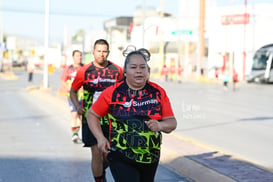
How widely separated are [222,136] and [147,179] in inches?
305

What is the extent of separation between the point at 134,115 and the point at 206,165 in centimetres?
341

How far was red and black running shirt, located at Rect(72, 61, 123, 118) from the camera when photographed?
687 cm

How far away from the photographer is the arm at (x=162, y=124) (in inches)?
170

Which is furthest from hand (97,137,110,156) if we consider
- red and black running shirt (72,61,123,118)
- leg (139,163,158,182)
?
red and black running shirt (72,61,123,118)

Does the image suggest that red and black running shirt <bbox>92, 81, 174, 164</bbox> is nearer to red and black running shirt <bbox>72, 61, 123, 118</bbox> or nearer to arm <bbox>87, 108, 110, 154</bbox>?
arm <bbox>87, 108, 110, 154</bbox>

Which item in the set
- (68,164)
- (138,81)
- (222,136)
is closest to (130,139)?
(138,81)

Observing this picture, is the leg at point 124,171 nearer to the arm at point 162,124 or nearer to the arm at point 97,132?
the arm at point 97,132

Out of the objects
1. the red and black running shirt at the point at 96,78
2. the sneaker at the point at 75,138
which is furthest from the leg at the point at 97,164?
the sneaker at the point at 75,138

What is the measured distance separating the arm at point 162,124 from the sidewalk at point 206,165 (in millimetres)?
2388

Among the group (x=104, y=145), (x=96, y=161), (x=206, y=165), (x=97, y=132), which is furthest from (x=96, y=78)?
(x=104, y=145)

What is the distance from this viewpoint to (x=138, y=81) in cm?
452

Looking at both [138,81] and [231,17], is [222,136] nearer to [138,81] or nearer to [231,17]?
[138,81]

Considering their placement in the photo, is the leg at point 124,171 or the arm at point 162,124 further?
the leg at point 124,171

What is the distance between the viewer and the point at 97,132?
4.57 m
